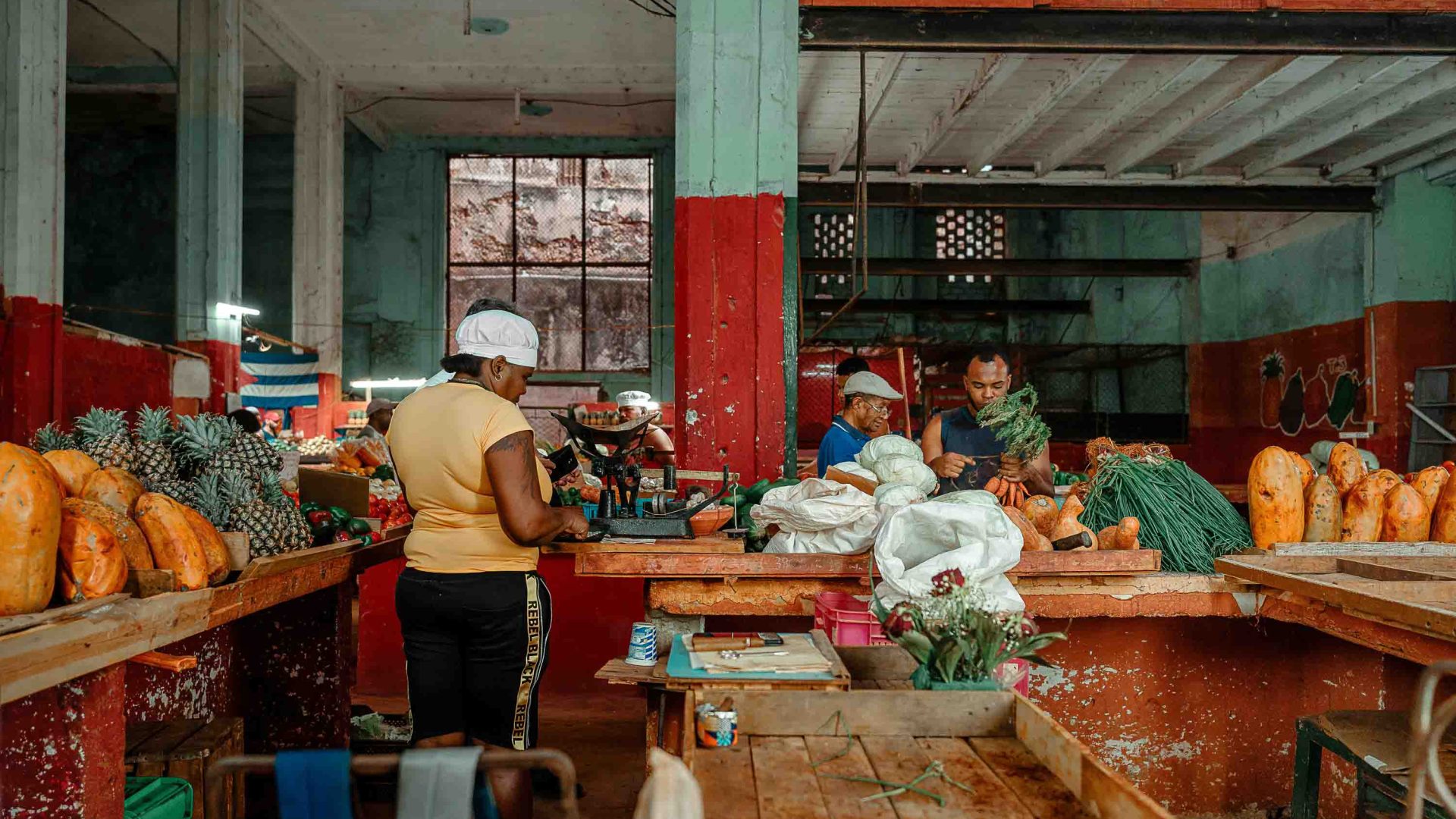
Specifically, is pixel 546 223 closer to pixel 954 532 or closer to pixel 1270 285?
pixel 1270 285

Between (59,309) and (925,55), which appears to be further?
(59,309)

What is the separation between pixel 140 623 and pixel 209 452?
3.44ft

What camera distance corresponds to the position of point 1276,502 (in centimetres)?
352

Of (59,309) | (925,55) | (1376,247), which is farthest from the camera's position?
(1376,247)

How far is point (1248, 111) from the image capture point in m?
7.70

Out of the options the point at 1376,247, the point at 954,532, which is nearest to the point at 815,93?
the point at 954,532

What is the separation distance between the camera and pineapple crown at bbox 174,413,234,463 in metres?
3.29

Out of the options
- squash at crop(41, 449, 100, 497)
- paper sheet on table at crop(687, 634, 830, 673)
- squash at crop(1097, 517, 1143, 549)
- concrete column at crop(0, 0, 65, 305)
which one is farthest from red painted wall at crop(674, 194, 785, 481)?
concrete column at crop(0, 0, 65, 305)

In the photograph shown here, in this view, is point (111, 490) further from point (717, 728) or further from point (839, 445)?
point (839, 445)

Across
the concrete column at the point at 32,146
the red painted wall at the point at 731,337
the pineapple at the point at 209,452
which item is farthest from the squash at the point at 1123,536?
the concrete column at the point at 32,146

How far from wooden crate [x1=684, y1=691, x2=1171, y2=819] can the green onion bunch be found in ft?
6.26

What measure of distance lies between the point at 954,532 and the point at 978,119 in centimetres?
636

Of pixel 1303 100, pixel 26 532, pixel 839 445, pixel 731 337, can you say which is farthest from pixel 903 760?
pixel 1303 100

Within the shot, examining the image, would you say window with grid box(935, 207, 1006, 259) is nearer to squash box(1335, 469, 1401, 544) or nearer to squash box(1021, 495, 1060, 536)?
squash box(1335, 469, 1401, 544)
